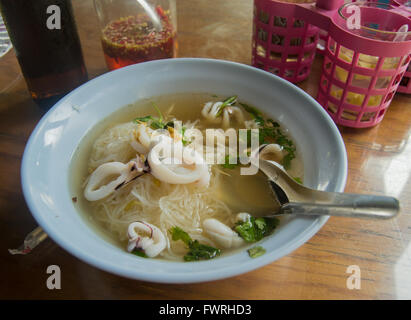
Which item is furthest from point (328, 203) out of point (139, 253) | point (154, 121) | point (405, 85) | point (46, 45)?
point (46, 45)

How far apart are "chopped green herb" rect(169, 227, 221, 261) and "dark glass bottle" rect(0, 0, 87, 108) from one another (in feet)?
2.98

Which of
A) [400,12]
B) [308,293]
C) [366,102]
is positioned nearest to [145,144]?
[308,293]

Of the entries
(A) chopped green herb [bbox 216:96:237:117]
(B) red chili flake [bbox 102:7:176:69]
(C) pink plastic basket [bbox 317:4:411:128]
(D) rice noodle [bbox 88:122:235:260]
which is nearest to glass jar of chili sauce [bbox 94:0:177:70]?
(B) red chili flake [bbox 102:7:176:69]

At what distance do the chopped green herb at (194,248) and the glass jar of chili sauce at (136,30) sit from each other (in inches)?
36.3

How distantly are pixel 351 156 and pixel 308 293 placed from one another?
664mm

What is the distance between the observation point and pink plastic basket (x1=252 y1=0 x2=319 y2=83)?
1.54 metres

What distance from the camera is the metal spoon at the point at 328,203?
31.7 inches

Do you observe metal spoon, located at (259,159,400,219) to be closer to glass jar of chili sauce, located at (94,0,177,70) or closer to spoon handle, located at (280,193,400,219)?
spoon handle, located at (280,193,400,219)

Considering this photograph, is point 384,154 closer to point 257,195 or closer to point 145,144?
point 257,195

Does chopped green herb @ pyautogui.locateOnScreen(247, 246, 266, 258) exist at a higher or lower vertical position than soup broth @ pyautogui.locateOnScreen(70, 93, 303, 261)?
higher

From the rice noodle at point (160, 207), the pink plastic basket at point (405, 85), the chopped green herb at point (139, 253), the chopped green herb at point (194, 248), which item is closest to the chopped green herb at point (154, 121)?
the rice noodle at point (160, 207)

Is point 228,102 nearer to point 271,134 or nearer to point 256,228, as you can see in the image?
point 271,134

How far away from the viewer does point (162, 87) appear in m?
1.55

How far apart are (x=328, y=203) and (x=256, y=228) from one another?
0.28 m
